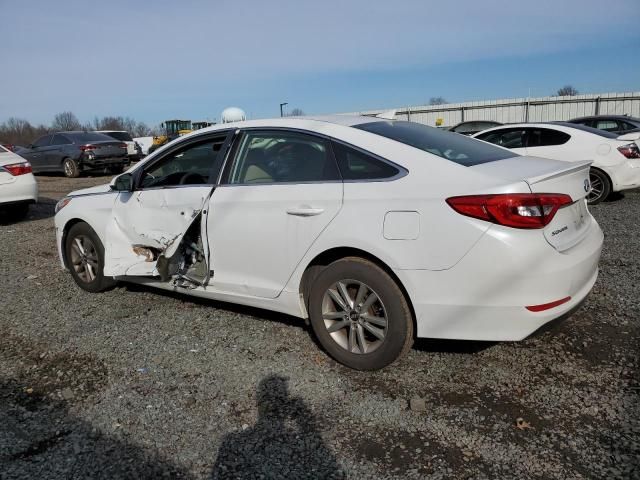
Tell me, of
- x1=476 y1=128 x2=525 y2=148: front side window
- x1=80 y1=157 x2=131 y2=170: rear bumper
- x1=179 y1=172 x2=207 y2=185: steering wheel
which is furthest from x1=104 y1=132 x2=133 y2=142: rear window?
x1=179 y1=172 x2=207 y2=185: steering wheel

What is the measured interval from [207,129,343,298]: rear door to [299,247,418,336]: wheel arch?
107mm

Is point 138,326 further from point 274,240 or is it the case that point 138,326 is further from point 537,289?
point 537,289

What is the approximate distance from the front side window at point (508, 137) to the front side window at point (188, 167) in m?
6.85

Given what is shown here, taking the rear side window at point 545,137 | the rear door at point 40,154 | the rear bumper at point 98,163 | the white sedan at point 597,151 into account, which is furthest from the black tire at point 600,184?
the rear door at point 40,154

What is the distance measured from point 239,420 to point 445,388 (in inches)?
49.2

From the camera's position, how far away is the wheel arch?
10.3 feet

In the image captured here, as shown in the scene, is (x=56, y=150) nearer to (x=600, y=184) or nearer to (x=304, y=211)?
(x=600, y=184)

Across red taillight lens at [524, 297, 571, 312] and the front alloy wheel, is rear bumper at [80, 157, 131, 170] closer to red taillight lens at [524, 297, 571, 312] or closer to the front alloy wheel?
the front alloy wheel

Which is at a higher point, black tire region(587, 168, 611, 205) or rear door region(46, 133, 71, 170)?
rear door region(46, 133, 71, 170)

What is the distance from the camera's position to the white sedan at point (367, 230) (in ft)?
9.29

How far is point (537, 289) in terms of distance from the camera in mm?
2801

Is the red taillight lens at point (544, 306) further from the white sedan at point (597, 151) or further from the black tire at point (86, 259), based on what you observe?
the white sedan at point (597, 151)

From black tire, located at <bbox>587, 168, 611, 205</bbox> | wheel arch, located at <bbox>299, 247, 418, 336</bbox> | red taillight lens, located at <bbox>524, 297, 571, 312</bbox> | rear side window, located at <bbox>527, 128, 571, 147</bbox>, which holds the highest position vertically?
rear side window, located at <bbox>527, 128, 571, 147</bbox>

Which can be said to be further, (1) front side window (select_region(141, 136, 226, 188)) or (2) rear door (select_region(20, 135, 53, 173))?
(2) rear door (select_region(20, 135, 53, 173))
